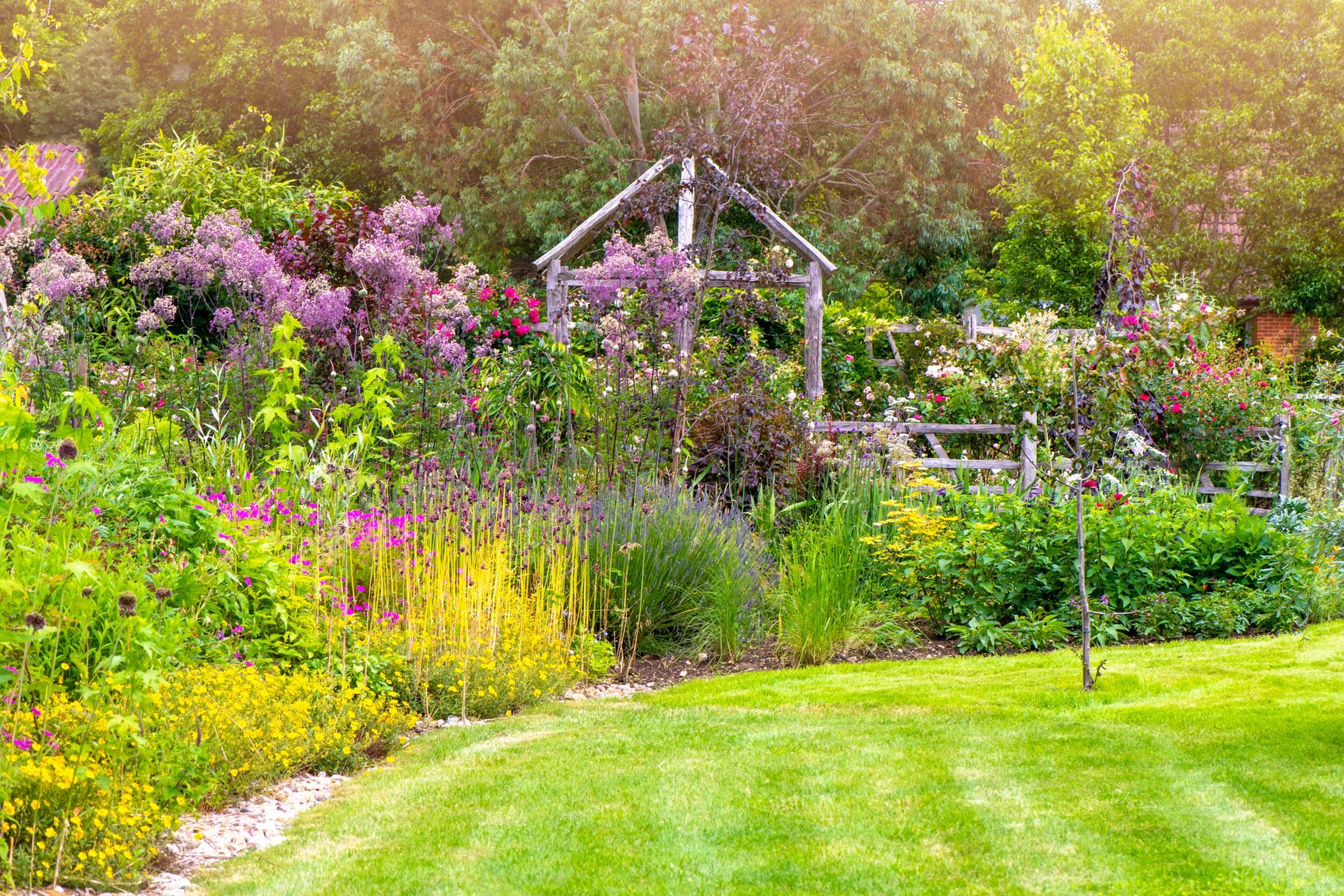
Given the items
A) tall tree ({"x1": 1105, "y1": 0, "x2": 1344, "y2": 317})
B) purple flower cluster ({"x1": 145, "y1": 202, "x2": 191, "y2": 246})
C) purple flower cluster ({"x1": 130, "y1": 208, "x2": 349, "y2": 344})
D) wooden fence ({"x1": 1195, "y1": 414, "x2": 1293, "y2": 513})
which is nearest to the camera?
purple flower cluster ({"x1": 130, "y1": 208, "x2": 349, "y2": 344})

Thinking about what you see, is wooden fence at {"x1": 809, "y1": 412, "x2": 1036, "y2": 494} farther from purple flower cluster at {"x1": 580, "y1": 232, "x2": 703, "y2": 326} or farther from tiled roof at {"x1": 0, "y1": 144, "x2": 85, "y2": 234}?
tiled roof at {"x1": 0, "y1": 144, "x2": 85, "y2": 234}

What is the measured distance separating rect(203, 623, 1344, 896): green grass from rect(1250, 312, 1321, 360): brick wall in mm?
19797

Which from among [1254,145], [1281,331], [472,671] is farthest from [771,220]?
[1281,331]

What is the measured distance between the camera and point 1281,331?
25.0m

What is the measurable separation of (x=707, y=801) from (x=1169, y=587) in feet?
16.7

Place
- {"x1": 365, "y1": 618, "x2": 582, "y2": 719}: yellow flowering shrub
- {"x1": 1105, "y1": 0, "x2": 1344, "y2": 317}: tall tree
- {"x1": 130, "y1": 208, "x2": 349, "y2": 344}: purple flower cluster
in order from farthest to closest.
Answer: {"x1": 1105, "y1": 0, "x2": 1344, "y2": 317}: tall tree, {"x1": 130, "y1": 208, "x2": 349, "y2": 344}: purple flower cluster, {"x1": 365, "y1": 618, "x2": 582, "y2": 719}: yellow flowering shrub

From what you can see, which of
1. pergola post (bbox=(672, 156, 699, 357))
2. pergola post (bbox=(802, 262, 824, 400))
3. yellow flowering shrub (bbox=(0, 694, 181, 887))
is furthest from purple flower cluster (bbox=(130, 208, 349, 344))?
pergola post (bbox=(802, 262, 824, 400))

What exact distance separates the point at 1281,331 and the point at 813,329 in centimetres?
1583

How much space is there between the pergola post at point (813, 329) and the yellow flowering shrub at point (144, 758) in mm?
8342

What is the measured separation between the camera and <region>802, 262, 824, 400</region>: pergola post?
42.3ft

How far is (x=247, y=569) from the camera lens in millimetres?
5277

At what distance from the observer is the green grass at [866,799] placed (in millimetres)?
3719

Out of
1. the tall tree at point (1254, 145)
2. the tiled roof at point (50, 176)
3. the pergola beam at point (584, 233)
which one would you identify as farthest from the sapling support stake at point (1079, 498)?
the tall tree at point (1254, 145)

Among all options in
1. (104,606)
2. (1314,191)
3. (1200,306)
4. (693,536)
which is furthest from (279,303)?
(1314,191)
